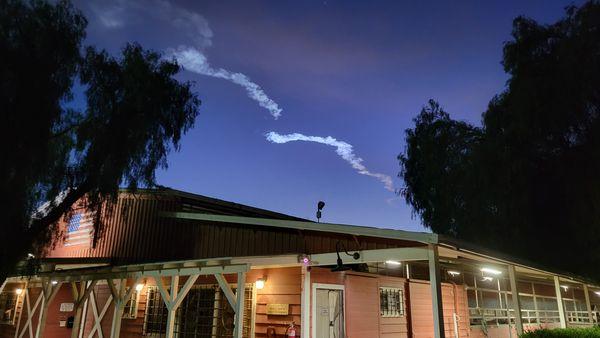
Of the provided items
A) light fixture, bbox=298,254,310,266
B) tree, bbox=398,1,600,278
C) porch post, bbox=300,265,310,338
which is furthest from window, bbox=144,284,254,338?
tree, bbox=398,1,600,278

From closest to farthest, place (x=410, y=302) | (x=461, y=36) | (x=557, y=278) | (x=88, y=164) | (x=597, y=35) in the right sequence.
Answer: (x=88, y=164) < (x=410, y=302) < (x=557, y=278) < (x=597, y=35) < (x=461, y=36)

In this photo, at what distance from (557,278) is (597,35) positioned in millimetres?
7933

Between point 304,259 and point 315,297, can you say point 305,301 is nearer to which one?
point 315,297

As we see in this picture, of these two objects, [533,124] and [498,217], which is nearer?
[533,124]

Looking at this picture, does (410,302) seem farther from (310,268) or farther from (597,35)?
(597,35)

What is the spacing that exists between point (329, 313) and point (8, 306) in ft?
43.6

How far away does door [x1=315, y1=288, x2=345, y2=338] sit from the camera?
29.8 ft

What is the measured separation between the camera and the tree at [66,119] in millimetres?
8641

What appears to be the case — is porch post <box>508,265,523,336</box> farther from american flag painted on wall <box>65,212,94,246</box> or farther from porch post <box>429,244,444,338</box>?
american flag painted on wall <box>65,212,94,246</box>

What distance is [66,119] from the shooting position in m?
10.1

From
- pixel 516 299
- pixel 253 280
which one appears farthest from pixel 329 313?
pixel 516 299

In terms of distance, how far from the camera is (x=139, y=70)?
35.5 ft

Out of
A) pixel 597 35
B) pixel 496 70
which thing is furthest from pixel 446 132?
pixel 597 35

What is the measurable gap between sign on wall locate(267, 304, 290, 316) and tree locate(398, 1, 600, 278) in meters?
10.4
